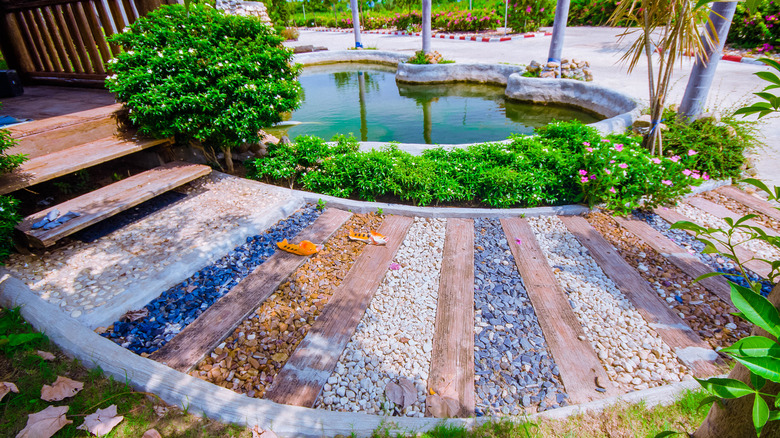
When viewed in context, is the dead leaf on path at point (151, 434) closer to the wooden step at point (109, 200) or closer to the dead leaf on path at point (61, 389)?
the dead leaf on path at point (61, 389)

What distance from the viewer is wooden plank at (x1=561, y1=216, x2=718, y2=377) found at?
2.36 m

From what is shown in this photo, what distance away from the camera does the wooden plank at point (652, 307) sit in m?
2.36

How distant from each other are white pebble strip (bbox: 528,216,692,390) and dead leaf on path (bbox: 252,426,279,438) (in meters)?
2.01

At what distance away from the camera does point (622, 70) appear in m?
9.73

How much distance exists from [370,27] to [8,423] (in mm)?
34837

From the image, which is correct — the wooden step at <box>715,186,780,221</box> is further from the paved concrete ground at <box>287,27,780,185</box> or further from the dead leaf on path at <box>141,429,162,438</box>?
the dead leaf on path at <box>141,429,162,438</box>

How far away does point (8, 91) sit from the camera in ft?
18.7

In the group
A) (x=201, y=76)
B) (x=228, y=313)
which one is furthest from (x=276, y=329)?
(x=201, y=76)

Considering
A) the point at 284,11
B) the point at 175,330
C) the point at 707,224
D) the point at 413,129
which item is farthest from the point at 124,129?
the point at 284,11

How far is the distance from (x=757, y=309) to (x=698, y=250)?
309 cm

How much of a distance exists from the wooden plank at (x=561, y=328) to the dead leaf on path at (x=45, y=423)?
2754 millimetres

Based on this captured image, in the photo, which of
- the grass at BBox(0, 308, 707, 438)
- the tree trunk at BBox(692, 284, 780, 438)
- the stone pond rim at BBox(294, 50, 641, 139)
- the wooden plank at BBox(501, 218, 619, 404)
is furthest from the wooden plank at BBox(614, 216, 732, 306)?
the stone pond rim at BBox(294, 50, 641, 139)

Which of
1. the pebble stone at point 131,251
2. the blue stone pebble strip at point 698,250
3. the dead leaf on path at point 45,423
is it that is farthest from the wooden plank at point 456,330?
the pebble stone at point 131,251

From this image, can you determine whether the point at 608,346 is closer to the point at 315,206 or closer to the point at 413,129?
the point at 315,206
